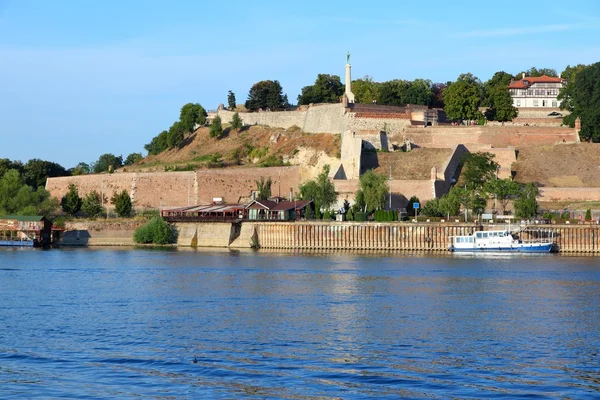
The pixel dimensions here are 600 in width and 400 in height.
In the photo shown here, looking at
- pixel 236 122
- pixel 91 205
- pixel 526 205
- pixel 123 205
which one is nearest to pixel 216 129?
pixel 236 122

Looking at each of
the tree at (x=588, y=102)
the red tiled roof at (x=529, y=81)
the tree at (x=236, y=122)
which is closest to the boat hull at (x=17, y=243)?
the tree at (x=236, y=122)

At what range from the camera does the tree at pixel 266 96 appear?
332 ft

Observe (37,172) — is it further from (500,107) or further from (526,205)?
(526,205)

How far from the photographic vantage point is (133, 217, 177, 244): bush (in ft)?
241

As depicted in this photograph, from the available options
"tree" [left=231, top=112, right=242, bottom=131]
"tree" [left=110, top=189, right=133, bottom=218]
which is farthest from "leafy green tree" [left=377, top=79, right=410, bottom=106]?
"tree" [left=110, top=189, right=133, bottom=218]

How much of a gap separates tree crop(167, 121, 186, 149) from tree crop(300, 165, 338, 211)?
2926 centimetres

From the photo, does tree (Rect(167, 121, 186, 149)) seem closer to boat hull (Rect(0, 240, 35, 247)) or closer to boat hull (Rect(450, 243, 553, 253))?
boat hull (Rect(0, 240, 35, 247))

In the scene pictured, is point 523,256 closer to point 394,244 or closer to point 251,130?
point 394,244

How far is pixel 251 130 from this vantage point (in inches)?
3777

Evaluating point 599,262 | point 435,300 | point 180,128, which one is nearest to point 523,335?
point 435,300

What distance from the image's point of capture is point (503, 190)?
6781cm

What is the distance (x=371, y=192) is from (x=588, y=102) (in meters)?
24.6

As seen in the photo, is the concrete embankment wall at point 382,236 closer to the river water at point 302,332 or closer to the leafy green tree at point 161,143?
the river water at point 302,332

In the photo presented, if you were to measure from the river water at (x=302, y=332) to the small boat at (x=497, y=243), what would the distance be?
34.8 ft
